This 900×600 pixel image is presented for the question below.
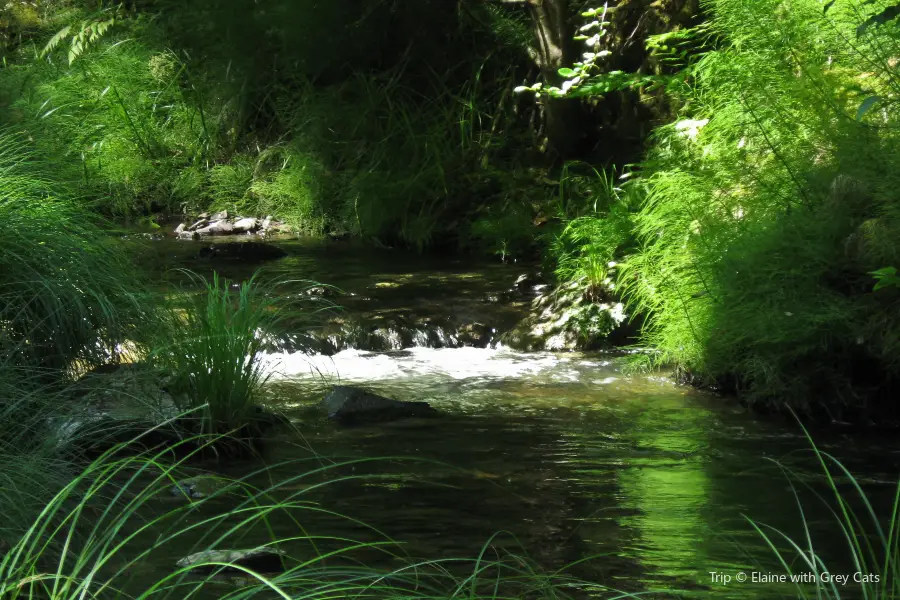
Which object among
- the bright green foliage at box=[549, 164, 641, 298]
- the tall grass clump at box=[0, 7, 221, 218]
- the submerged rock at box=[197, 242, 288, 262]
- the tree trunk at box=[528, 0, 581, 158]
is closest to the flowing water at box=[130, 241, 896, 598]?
the bright green foliage at box=[549, 164, 641, 298]

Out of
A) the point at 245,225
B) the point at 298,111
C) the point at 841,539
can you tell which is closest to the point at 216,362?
the point at 841,539

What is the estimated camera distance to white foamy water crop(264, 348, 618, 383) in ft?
22.9

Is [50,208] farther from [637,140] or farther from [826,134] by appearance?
[637,140]

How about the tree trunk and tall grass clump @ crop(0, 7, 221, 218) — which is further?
tall grass clump @ crop(0, 7, 221, 218)

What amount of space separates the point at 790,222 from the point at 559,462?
76.4 inches

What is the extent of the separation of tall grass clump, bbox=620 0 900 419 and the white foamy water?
64 cm

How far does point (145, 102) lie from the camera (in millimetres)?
14266

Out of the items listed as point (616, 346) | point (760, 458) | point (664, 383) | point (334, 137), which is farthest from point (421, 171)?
point (760, 458)

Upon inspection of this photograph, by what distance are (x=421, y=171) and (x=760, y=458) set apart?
22.8ft

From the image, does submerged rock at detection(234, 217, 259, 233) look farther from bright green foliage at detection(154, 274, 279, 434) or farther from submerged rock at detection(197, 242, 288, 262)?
bright green foliage at detection(154, 274, 279, 434)

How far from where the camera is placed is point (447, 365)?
24.3 ft

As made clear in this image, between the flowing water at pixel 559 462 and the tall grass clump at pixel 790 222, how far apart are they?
369 mm

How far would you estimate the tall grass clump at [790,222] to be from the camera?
558 centimetres

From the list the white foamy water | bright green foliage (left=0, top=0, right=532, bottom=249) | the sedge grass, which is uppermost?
bright green foliage (left=0, top=0, right=532, bottom=249)
